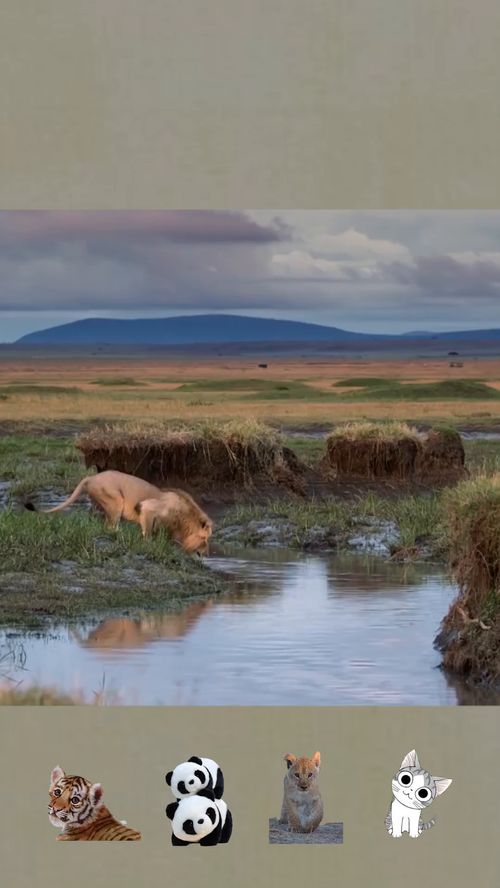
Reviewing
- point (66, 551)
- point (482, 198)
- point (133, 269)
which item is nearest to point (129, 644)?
point (66, 551)

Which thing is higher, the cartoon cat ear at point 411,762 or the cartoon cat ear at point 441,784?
the cartoon cat ear at point 411,762

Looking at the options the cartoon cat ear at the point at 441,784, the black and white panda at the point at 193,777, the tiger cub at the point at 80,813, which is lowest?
the tiger cub at the point at 80,813

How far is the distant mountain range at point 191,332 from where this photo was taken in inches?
836

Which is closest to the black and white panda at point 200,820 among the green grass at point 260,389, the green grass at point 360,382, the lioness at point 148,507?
the lioness at point 148,507

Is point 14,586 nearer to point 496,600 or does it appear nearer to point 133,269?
point 496,600

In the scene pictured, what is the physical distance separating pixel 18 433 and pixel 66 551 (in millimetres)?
7269

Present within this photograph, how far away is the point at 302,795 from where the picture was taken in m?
9.14

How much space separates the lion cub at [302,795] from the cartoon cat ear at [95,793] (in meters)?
0.91

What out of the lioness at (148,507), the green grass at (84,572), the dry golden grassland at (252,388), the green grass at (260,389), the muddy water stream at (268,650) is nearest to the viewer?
the muddy water stream at (268,650)

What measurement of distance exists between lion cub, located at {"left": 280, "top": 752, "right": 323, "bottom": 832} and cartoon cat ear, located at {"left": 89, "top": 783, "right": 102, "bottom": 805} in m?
0.91

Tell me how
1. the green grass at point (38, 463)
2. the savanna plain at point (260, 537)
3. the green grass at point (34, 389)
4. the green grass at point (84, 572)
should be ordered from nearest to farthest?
the savanna plain at point (260, 537), the green grass at point (84, 572), the green grass at point (38, 463), the green grass at point (34, 389)

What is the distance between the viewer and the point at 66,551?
1413 cm

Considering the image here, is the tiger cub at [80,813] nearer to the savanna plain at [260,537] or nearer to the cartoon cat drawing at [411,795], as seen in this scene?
the cartoon cat drawing at [411,795]

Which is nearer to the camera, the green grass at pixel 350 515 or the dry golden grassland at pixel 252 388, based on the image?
the green grass at pixel 350 515
